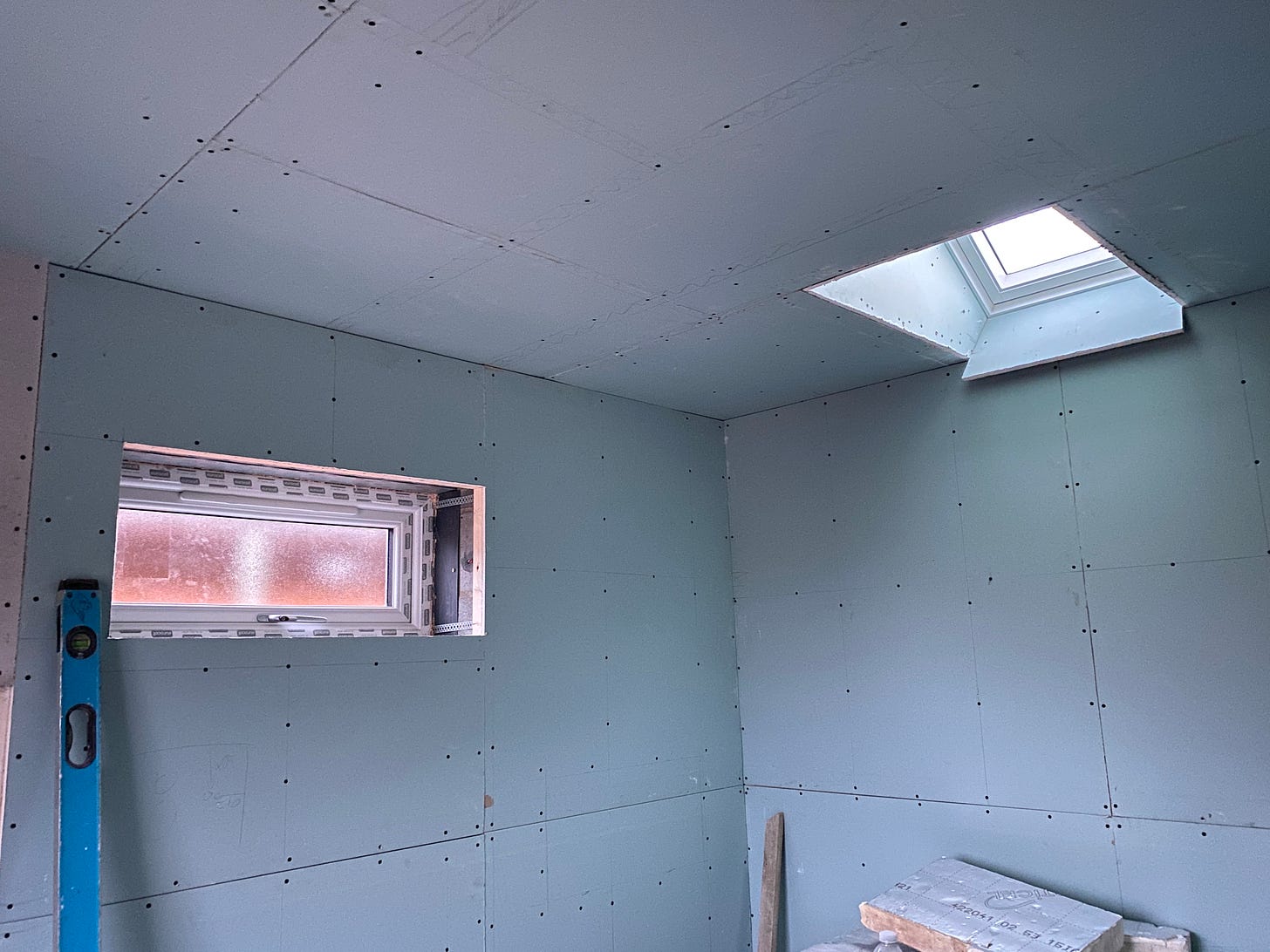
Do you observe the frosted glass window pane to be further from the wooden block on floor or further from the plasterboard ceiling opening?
the wooden block on floor

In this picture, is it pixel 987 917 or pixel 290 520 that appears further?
pixel 290 520

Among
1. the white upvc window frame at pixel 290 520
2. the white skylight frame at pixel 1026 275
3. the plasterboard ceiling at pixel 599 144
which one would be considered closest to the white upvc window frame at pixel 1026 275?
the white skylight frame at pixel 1026 275

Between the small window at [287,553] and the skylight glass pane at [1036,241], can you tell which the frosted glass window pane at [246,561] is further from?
the skylight glass pane at [1036,241]

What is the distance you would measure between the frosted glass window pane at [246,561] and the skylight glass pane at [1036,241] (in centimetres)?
241

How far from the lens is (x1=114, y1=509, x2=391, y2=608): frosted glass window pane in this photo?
2406 mm

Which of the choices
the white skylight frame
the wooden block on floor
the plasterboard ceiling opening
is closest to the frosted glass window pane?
the plasterboard ceiling opening

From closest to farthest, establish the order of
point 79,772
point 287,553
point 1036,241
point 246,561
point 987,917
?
point 79,772 < point 987,917 < point 246,561 < point 287,553 < point 1036,241

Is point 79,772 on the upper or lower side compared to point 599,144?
lower

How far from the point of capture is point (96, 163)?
1.74 metres

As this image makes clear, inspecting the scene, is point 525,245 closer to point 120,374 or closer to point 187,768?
point 120,374

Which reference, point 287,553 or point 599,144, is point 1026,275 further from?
point 287,553

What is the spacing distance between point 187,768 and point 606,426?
6.15 ft

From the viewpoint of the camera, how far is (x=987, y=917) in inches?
98.7

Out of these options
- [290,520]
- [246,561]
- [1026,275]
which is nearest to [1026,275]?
[1026,275]
